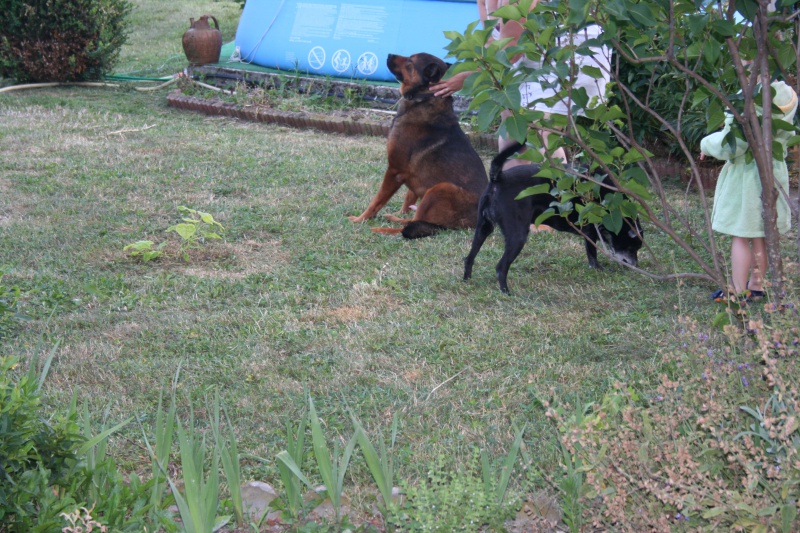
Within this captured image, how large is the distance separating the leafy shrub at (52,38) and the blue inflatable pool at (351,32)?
228 cm

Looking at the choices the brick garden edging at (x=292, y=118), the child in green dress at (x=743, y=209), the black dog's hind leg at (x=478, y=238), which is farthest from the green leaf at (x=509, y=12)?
the brick garden edging at (x=292, y=118)

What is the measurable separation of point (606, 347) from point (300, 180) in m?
4.09

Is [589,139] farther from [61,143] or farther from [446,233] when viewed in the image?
[61,143]

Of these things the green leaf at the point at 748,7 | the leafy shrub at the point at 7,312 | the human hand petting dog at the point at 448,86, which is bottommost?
the leafy shrub at the point at 7,312

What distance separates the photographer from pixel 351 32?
440 inches

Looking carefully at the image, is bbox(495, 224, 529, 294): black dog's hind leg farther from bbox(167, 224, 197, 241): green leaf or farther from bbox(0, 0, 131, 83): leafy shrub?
bbox(0, 0, 131, 83): leafy shrub

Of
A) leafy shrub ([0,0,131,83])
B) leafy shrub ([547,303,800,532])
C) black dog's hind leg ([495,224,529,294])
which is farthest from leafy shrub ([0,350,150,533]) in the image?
leafy shrub ([0,0,131,83])

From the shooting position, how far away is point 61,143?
28.4 feet

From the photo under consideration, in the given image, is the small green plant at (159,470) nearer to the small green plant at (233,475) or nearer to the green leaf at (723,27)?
the small green plant at (233,475)

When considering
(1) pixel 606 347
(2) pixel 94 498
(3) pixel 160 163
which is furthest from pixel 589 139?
Result: (3) pixel 160 163

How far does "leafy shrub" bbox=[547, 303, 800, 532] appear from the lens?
2.14m

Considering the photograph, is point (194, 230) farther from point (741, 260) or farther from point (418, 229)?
point (741, 260)

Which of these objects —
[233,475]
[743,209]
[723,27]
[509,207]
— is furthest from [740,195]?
[233,475]

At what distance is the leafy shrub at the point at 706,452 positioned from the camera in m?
2.14
